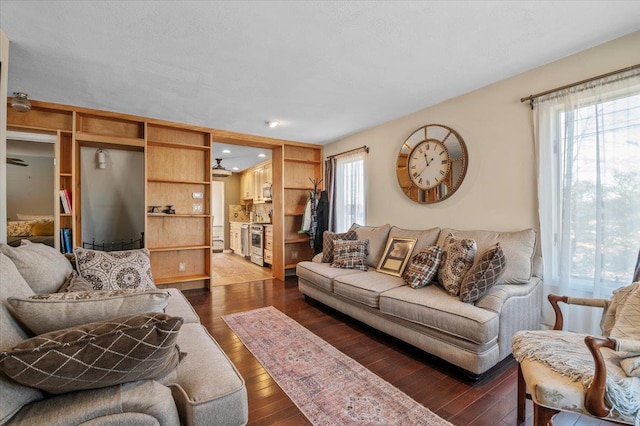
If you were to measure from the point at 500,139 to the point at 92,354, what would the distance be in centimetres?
341

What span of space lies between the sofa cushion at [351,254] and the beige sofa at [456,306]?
242 mm

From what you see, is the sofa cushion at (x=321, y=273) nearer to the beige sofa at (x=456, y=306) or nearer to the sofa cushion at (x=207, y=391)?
the beige sofa at (x=456, y=306)

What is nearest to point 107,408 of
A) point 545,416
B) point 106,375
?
point 106,375

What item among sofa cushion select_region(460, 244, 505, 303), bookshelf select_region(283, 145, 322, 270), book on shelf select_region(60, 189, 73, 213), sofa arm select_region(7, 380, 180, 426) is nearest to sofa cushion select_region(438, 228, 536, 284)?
sofa cushion select_region(460, 244, 505, 303)

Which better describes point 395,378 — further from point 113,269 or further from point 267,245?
point 267,245

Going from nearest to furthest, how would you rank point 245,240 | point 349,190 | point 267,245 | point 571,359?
point 571,359 < point 349,190 < point 267,245 < point 245,240

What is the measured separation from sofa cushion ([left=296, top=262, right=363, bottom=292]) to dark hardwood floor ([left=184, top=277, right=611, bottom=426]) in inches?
14.8

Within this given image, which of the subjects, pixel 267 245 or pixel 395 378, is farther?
pixel 267 245

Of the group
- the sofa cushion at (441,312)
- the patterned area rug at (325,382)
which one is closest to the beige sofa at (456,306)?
the sofa cushion at (441,312)

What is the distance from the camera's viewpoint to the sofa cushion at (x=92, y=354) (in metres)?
0.80

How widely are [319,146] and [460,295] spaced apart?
399cm

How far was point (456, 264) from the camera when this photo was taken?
2.50m

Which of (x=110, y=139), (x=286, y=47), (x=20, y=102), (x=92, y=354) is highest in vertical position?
(x=286, y=47)

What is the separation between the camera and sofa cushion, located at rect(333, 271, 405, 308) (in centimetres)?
271
